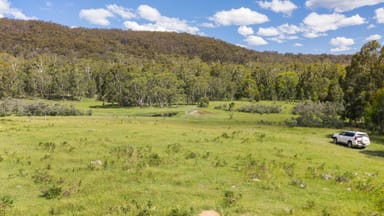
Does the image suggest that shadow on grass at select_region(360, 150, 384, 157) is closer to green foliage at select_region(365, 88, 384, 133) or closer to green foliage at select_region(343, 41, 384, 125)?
green foliage at select_region(365, 88, 384, 133)

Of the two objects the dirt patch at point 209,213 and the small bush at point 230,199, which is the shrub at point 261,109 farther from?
the dirt patch at point 209,213

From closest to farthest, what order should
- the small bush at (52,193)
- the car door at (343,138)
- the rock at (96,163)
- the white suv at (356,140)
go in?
the small bush at (52,193) < the rock at (96,163) < the white suv at (356,140) < the car door at (343,138)

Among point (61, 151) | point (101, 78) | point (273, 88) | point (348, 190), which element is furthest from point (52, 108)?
point (273, 88)

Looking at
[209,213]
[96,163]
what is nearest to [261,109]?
[96,163]

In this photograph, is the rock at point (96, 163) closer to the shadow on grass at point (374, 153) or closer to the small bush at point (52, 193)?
the small bush at point (52, 193)

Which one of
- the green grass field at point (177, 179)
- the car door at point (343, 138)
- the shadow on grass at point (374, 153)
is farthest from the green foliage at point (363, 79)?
the green grass field at point (177, 179)

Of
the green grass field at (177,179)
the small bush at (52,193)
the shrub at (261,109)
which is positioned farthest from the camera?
the shrub at (261,109)

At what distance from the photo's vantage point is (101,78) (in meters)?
143

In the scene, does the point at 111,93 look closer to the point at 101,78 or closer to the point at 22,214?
the point at 101,78

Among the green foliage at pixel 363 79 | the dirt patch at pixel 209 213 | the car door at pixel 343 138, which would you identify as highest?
the green foliage at pixel 363 79

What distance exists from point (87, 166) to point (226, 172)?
859 centimetres

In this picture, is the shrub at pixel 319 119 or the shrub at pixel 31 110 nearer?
the shrub at pixel 319 119

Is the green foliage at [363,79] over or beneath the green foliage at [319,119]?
over

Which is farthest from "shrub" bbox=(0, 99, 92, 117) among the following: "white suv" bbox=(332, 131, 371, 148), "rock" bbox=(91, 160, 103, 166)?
"white suv" bbox=(332, 131, 371, 148)
